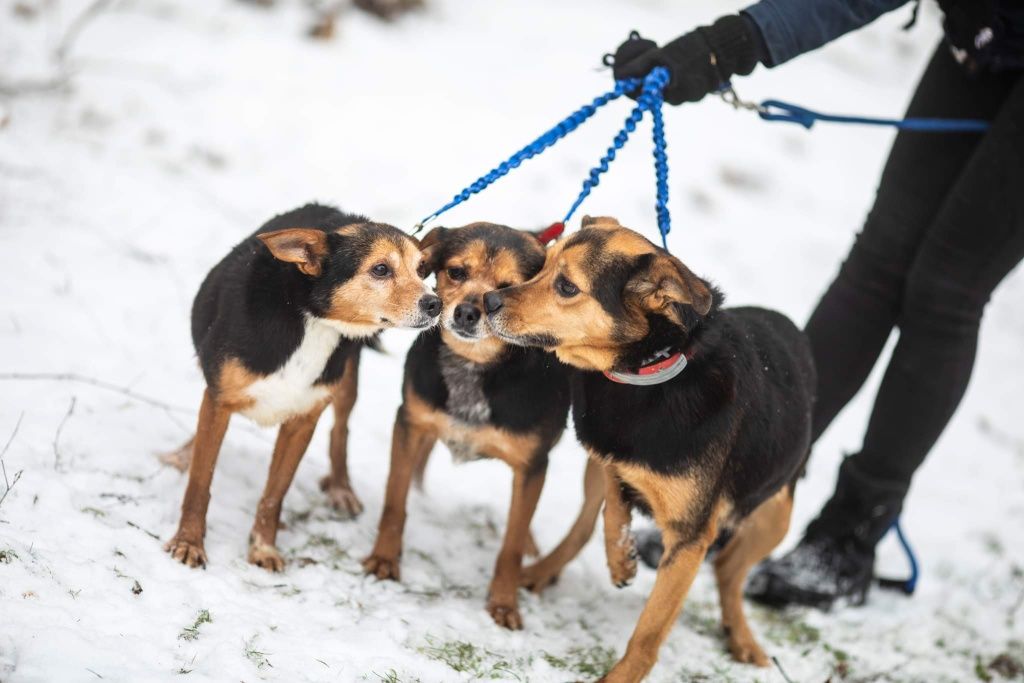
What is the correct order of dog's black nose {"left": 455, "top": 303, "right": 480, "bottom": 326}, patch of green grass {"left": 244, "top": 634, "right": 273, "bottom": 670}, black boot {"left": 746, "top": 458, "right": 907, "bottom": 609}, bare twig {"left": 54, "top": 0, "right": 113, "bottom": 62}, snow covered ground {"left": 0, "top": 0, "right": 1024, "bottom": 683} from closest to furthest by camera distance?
1. patch of green grass {"left": 244, "top": 634, "right": 273, "bottom": 670}
2. snow covered ground {"left": 0, "top": 0, "right": 1024, "bottom": 683}
3. dog's black nose {"left": 455, "top": 303, "right": 480, "bottom": 326}
4. black boot {"left": 746, "top": 458, "right": 907, "bottom": 609}
5. bare twig {"left": 54, "top": 0, "right": 113, "bottom": 62}

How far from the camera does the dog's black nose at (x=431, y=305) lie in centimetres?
357

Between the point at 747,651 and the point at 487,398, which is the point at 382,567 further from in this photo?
the point at 747,651

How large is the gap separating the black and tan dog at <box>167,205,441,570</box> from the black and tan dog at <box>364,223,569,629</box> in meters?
0.24

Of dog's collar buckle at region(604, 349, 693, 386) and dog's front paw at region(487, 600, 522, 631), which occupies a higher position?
dog's collar buckle at region(604, 349, 693, 386)

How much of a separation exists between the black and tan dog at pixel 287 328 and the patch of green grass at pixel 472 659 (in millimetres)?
763

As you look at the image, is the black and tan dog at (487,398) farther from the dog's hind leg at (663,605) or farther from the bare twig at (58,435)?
the bare twig at (58,435)

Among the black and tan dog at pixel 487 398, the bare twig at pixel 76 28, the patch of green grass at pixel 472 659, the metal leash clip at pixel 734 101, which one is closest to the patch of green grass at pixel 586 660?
the patch of green grass at pixel 472 659

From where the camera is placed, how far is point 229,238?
266 inches

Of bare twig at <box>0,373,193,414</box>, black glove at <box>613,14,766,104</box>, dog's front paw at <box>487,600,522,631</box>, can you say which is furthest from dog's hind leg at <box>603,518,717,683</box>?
bare twig at <box>0,373,193,414</box>

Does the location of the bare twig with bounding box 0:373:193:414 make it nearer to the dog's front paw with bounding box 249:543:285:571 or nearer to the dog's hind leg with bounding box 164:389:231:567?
the dog's hind leg with bounding box 164:389:231:567

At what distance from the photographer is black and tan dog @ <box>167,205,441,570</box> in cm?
352

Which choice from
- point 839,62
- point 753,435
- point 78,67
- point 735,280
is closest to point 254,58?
point 78,67

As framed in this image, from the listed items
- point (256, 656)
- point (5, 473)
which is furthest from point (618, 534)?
point (5, 473)

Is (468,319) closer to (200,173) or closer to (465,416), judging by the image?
(465,416)
